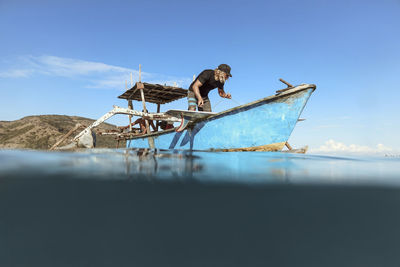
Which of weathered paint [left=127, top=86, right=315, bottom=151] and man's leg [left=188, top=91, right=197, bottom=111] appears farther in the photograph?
man's leg [left=188, top=91, right=197, bottom=111]

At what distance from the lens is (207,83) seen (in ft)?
26.1

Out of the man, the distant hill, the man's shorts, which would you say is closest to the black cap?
the man

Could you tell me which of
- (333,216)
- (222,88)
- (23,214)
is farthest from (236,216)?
(222,88)

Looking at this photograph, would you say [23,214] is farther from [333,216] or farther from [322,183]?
[322,183]

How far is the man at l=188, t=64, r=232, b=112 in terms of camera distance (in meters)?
7.56

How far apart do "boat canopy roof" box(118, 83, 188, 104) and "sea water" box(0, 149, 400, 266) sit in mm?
9890

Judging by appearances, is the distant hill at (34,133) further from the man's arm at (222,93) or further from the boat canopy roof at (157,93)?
the man's arm at (222,93)

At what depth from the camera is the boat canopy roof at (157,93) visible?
39.2 ft

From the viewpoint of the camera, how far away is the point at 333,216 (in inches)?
70.9

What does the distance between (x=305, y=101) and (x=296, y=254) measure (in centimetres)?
564

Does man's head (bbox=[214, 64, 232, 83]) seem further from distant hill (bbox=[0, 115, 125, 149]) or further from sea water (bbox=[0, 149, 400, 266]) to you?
distant hill (bbox=[0, 115, 125, 149])

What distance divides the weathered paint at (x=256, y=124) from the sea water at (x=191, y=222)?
12.7ft

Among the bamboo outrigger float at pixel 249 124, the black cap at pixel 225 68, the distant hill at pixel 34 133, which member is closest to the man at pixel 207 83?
the black cap at pixel 225 68

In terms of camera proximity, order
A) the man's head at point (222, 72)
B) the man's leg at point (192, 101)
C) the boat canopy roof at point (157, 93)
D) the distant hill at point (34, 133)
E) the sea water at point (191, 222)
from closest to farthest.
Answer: the sea water at point (191, 222), the man's head at point (222, 72), the man's leg at point (192, 101), the boat canopy roof at point (157, 93), the distant hill at point (34, 133)
